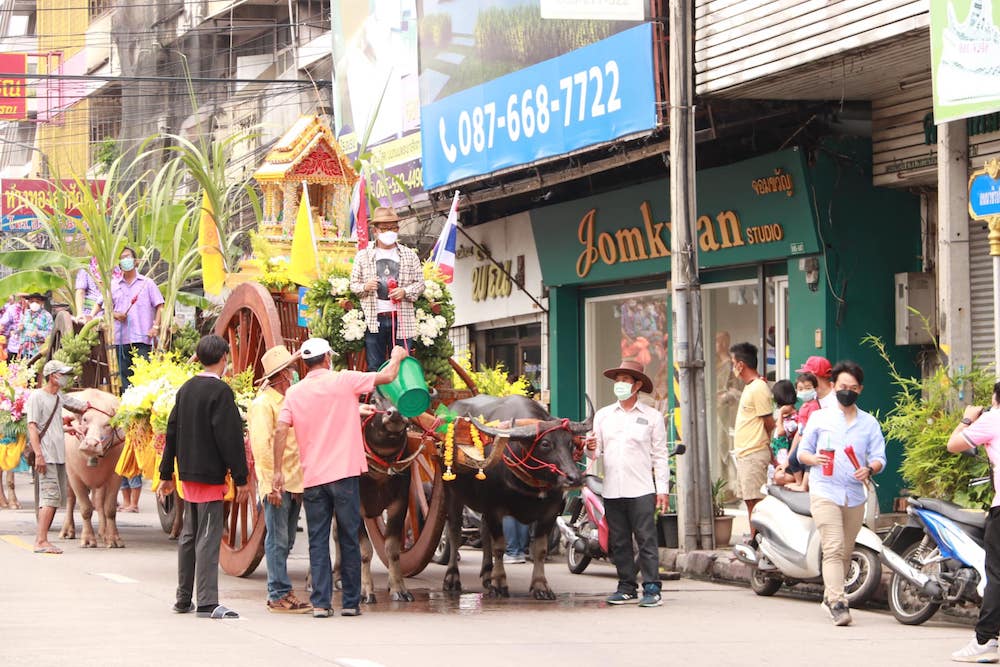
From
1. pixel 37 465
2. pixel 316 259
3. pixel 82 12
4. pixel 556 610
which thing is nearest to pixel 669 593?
pixel 556 610

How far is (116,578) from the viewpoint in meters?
13.7

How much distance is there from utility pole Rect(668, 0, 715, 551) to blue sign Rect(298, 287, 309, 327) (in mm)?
3828

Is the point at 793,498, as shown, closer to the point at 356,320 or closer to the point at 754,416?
the point at 754,416

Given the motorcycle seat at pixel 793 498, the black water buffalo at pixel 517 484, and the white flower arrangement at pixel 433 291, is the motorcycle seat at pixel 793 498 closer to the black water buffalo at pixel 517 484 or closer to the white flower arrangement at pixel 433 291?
the black water buffalo at pixel 517 484

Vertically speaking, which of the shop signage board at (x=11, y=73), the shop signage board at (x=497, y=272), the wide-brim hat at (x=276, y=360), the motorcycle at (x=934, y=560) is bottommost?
the motorcycle at (x=934, y=560)

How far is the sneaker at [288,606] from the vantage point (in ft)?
37.7

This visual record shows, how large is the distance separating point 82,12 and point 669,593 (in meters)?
41.0

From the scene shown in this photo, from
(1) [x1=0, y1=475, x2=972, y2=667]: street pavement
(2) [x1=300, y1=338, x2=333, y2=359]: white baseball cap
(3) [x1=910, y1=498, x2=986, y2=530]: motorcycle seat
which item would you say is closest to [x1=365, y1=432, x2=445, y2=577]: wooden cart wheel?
(1) [x1=0, y1=475, x2=972, y2=667]: street pavement

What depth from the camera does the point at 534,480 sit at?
480 inches

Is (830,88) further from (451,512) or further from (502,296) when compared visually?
(502,296)

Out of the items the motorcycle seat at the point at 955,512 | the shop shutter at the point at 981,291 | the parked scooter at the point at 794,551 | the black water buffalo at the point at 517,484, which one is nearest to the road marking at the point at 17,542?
the black water buffalo at the point at 517,484

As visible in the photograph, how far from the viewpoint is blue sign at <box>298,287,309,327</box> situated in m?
13.1

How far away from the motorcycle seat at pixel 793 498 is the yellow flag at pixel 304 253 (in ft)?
14.8

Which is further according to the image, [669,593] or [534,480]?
[669,593]
